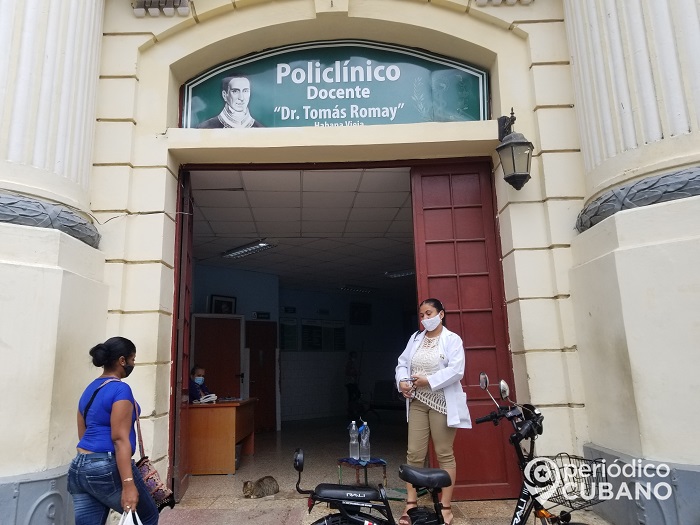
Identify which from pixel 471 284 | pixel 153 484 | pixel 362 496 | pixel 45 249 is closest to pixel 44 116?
pixel 45 249

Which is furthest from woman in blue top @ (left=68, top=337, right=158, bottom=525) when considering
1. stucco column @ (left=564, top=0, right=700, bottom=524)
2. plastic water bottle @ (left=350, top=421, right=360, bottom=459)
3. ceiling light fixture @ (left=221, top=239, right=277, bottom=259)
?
ceiling light fixture @ (left=221, top=239, right=277, bottom=259)

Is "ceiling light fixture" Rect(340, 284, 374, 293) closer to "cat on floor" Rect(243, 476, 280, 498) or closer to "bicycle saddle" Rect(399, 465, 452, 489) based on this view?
"cat on floor" Rect(243, 476, 280, 498)

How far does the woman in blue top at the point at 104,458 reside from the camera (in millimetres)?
2627

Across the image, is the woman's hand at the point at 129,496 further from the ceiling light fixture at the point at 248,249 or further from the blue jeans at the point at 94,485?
the ceiling light fixture at the point at 248,249

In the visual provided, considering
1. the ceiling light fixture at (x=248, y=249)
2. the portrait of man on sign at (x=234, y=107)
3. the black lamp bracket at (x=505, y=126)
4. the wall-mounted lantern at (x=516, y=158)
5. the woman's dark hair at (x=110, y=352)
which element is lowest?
the woman's dark hair at (x=110, y=352)

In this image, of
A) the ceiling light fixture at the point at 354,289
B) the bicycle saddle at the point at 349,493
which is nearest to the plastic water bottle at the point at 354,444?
the bicycle saddle at the point at 349,493

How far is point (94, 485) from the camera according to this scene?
2627 millimetres

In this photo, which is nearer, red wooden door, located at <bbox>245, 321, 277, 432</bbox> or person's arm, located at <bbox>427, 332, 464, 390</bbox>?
person's arm, located at <bbox>427, 332, 464, 390</bbox>

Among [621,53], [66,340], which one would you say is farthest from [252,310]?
[621,53]

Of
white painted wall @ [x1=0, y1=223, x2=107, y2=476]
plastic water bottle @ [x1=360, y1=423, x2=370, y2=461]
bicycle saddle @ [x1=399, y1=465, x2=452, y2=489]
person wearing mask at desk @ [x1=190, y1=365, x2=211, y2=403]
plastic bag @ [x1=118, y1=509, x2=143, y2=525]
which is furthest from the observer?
person wearing mask at desk @ [x1=190, y1=365, x2=211, y2=403]

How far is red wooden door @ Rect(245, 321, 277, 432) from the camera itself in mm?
10633

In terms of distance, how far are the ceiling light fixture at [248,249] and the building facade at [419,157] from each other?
3481 millimetres

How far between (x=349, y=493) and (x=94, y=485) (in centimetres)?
130

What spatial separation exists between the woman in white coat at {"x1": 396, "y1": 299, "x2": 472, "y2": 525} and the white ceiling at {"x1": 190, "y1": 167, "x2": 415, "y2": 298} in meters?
2.07
